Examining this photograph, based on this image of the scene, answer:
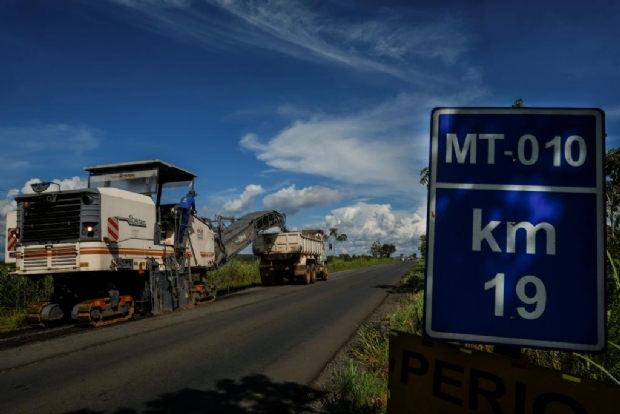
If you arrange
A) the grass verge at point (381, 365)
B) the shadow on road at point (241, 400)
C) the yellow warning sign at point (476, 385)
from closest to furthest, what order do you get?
the yellow warning sign at point (476, 385) < the grass verge at point (381, 365) < the shadow on road at point (241, 400)

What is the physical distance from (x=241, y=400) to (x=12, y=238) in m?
9.87

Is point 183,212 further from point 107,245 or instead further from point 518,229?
point 518,229

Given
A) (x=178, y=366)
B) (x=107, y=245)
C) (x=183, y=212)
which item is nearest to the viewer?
(x=178, y=366)

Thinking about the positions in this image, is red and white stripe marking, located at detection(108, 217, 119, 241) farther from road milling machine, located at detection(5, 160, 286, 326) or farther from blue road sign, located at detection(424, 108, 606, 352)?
blue road sign, located at detection(424, 108, 606, 352)

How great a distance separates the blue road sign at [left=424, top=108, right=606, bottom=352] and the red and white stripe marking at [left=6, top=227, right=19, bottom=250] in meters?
13.2

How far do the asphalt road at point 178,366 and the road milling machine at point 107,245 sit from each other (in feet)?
4.79

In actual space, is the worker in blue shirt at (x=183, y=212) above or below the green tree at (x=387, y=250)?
above

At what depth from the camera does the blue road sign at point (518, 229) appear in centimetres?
211

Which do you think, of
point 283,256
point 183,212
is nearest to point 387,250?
point 283,256

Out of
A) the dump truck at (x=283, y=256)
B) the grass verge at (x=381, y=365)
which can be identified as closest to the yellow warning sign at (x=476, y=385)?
the grass verge at (x=381, y=365)

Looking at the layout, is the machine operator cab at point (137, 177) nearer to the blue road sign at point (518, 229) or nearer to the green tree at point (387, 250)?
the blue road sign at point (518, 229)

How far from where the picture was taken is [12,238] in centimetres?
1264

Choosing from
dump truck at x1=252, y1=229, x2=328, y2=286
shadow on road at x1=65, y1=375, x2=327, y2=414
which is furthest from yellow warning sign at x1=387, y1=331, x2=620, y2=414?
dump truck at x1=252, y1=229, x2=328, y2=286

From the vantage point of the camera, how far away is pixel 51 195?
12227 mm
